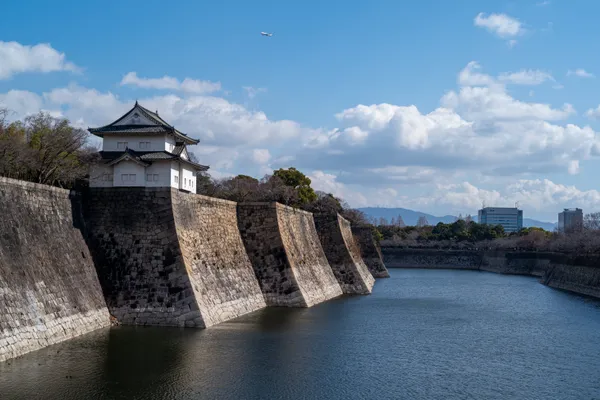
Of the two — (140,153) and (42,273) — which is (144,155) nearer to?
(140,153)

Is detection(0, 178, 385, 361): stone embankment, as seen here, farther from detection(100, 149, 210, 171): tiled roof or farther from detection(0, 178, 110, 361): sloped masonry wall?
detection(100, 149, 210, 171): tiled roof

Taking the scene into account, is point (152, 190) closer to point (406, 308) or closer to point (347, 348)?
point (347, 348)

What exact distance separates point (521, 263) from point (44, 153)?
181ft

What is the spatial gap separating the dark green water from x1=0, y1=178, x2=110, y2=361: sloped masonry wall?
1.77 feet

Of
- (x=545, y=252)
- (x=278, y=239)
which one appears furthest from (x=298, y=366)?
(x=545, y=252)

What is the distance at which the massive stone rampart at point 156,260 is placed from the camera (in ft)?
62.7

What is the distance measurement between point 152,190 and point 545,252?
51.7m

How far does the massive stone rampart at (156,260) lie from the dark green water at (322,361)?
0.72 metres

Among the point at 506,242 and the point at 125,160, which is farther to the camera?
the point at 506,242

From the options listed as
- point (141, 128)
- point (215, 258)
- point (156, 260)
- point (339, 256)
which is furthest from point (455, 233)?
point (156, 260)

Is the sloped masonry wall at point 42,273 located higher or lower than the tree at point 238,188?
lower

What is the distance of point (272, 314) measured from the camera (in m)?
23.8

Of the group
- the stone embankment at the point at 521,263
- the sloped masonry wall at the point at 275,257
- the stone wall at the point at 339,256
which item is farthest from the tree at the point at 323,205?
the sloped masonry wall at the point at 275,257

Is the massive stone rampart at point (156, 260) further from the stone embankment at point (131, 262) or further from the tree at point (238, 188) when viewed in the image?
the tree at point (238, 188)
